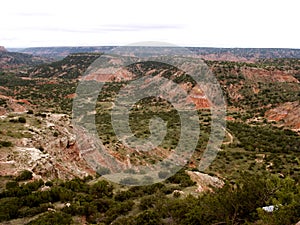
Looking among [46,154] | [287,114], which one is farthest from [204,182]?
[287,114]

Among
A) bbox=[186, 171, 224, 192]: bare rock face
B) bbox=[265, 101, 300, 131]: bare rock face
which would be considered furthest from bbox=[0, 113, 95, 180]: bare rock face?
bbox=[265, 101, 300, 131]: bare rock face

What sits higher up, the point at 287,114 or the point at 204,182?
the point at 287,114

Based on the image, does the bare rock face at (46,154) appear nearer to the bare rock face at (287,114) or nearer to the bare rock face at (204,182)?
the bare rock face at (204,182)

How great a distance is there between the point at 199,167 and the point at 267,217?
24.4 meters

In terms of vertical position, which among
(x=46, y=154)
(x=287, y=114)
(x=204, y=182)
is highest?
(x=46, y=154)

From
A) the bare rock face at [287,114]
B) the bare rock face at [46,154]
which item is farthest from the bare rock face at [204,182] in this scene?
the bare rock face at [287,114]

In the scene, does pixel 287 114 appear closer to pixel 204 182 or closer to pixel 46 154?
pixel 204 182

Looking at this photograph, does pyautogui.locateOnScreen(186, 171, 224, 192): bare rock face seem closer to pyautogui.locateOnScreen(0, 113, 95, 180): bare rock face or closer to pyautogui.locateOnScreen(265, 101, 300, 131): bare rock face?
pyautogui.locateOnScreen(0, 113, 95, 180): bare rock face

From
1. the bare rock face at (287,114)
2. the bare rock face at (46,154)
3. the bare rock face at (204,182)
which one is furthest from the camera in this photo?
the bare rock face at (287,114)

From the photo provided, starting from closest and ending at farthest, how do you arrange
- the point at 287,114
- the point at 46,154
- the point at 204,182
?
the point at 46,154 → the point at 204,182 → the point at 287,114

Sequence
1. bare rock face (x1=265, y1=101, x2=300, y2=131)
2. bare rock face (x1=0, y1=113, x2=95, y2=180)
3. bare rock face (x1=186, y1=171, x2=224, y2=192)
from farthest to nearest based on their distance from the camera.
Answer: bare rock face (x1=265, y1=101, x2=300, y2=131)
bare rock face (x1=186, y1=171, x2=224, y2=192)
bare rock face (x1=0, y1=113, x2=95, y2=180)

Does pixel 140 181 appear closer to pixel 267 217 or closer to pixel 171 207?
pixel 171 207

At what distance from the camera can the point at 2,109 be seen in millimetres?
51875

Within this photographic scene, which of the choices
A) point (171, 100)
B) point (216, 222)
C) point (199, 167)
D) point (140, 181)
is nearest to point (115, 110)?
point (171, 100)
